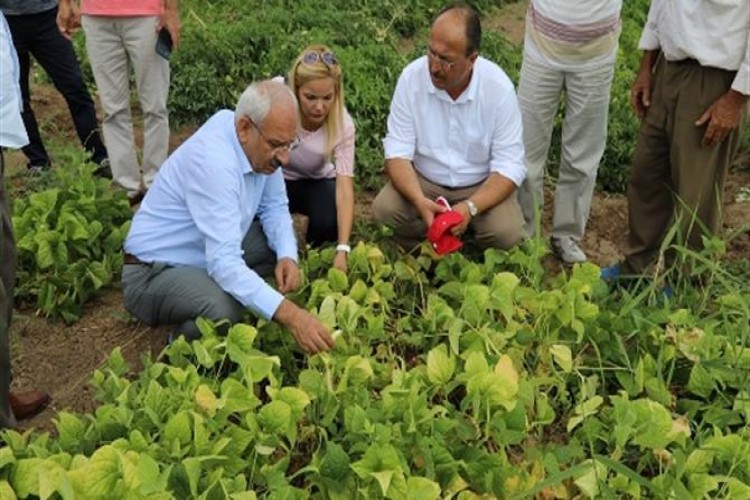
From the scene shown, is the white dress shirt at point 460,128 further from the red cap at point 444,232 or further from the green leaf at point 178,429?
the green leaf at point 178,429

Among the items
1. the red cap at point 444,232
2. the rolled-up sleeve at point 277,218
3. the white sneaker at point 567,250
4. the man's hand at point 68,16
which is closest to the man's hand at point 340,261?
the rolled-up sleeve at point 277,218

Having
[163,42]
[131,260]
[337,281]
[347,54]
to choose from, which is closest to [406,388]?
[337,281]

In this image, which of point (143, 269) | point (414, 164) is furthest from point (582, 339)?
point (143, 269)

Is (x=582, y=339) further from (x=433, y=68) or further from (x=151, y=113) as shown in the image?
(x=151, y=113)

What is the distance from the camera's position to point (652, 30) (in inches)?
146

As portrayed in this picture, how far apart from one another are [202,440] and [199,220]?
955 mm

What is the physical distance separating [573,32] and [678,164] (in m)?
0.72

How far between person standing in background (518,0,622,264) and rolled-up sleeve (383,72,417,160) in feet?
1.94

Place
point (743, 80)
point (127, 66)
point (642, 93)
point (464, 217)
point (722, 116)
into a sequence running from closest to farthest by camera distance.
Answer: point (743, 80) < point (722, 116) < point (464, 217) < point (642, 93) < point (127, 66)

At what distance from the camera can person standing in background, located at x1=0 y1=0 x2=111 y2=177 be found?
4.34 metres

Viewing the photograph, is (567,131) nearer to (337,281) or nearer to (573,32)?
(573,32)

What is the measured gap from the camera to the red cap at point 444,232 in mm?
3428

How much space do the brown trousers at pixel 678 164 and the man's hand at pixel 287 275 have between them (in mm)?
1472

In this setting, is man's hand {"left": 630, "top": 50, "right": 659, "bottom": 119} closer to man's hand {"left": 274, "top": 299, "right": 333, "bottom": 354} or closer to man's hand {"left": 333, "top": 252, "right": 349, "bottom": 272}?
man's hand {"left": 333, "top": 252, "right": 349, "bottom": 272}
